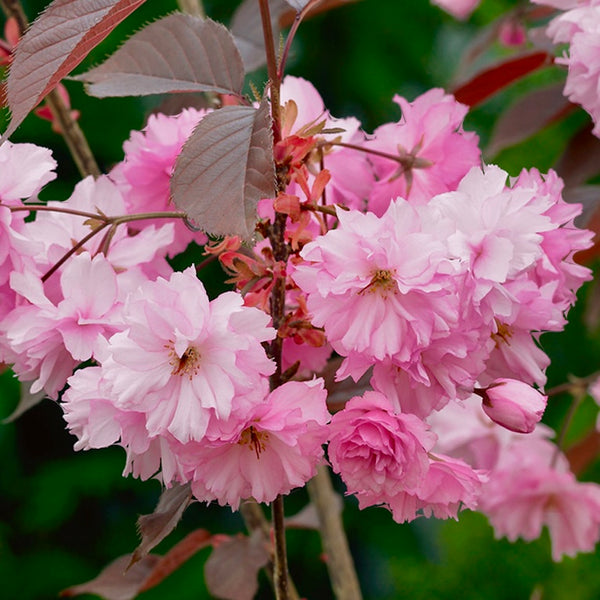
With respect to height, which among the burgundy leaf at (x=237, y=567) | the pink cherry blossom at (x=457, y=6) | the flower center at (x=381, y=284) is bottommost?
the burgundy leaf at (x=237, y=567)

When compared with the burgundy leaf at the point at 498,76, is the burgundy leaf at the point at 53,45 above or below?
above

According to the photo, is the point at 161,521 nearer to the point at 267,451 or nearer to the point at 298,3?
the point at 267,451

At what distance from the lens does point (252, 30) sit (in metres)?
0.87

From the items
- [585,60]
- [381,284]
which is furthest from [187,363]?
[585,60]

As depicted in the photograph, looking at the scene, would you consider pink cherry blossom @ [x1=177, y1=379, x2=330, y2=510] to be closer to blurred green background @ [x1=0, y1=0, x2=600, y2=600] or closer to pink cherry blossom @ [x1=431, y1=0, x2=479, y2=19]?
pink cherry blossom @ [x1=431, y1=0, x2=479, y2=19]

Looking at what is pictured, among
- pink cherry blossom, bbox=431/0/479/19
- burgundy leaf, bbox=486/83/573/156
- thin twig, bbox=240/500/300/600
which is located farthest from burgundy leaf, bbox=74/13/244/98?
pink cherry blossom, bbox=431/0/479/19

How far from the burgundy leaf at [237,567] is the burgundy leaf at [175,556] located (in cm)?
3

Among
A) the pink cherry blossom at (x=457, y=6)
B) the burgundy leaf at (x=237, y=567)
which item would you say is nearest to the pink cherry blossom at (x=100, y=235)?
the burgundy leaf at (x=237, y=567)

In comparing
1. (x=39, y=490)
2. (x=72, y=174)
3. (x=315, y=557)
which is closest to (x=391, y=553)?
(x=315, y=557)

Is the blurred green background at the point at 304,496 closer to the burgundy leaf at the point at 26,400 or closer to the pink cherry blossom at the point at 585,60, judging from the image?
the burgundy leaf at the point at 26,400

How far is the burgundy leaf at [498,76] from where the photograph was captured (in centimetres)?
85

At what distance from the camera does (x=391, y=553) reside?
2.41 meters

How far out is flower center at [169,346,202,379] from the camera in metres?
0.45

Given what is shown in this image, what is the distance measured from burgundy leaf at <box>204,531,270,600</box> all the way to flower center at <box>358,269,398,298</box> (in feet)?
1.29
